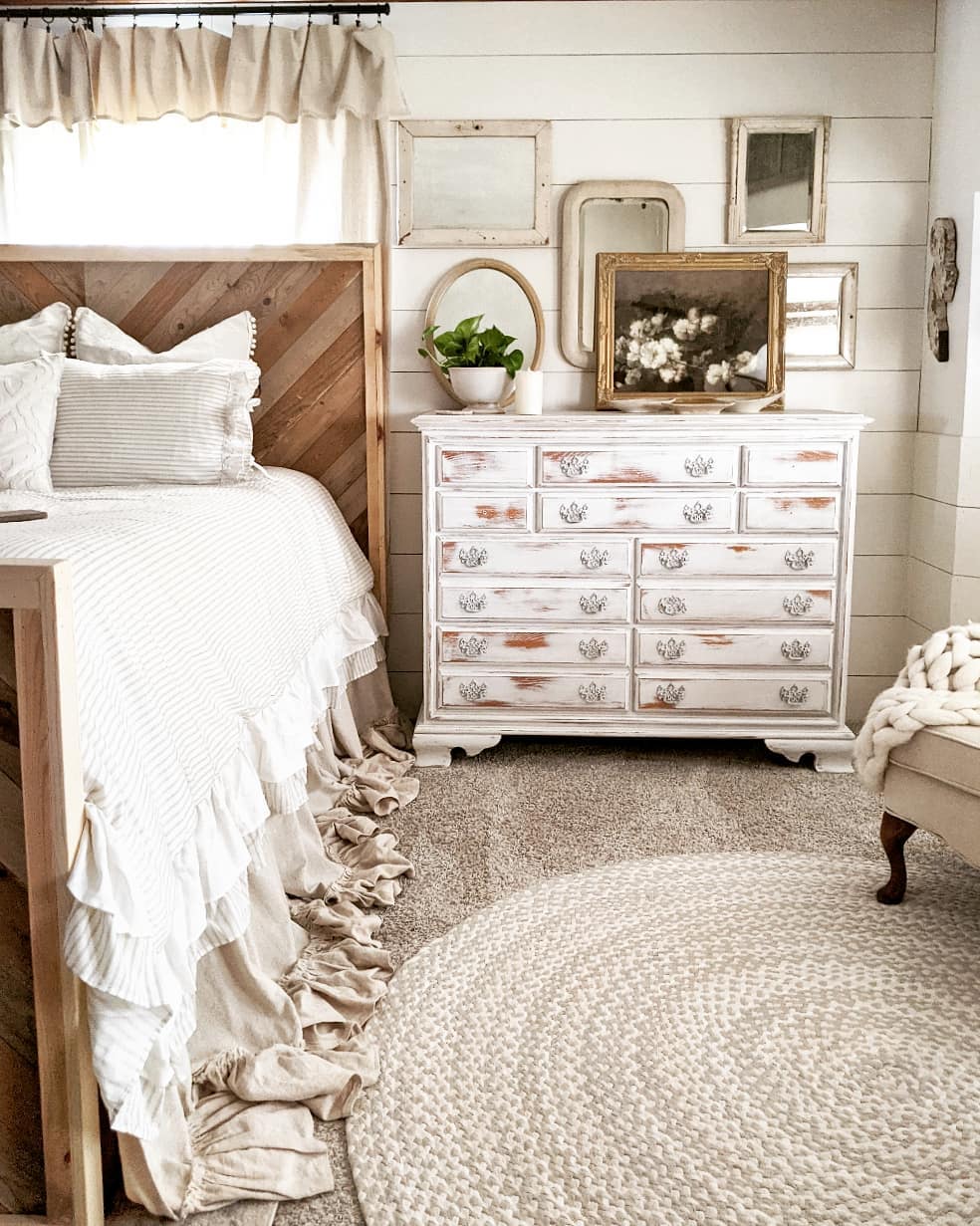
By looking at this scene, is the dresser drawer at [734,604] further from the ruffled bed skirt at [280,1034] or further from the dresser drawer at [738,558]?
the ruffled bed skirt at [280,1034]

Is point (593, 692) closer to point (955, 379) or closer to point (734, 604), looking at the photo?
point (734, 604)

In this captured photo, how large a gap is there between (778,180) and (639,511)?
1167mm

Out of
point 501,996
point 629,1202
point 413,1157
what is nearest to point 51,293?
point 501,996

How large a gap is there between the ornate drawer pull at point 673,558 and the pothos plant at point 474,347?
761 mm

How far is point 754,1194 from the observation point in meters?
1.47

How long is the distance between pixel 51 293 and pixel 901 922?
2.83 metres

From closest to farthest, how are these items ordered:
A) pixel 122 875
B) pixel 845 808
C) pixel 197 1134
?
pixel 122 875 < pixel 197 1134 < pixel 845 808

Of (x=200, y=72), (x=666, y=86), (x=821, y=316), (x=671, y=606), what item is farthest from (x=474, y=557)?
(x=200, y=72)

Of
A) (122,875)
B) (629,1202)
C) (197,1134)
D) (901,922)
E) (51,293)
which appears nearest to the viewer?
(122,875)

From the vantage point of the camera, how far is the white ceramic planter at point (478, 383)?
3.38 m

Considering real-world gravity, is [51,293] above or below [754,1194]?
above

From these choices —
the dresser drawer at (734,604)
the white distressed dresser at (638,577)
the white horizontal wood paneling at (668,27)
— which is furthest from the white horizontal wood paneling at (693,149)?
the dresser drawer at (734,604)

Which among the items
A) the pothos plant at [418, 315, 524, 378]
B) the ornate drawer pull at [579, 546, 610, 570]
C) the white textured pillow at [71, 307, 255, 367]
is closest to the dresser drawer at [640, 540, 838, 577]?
the ornate drawer pull at [579, 546, 610, 570]

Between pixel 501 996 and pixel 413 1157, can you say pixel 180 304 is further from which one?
pixel 413 1157
